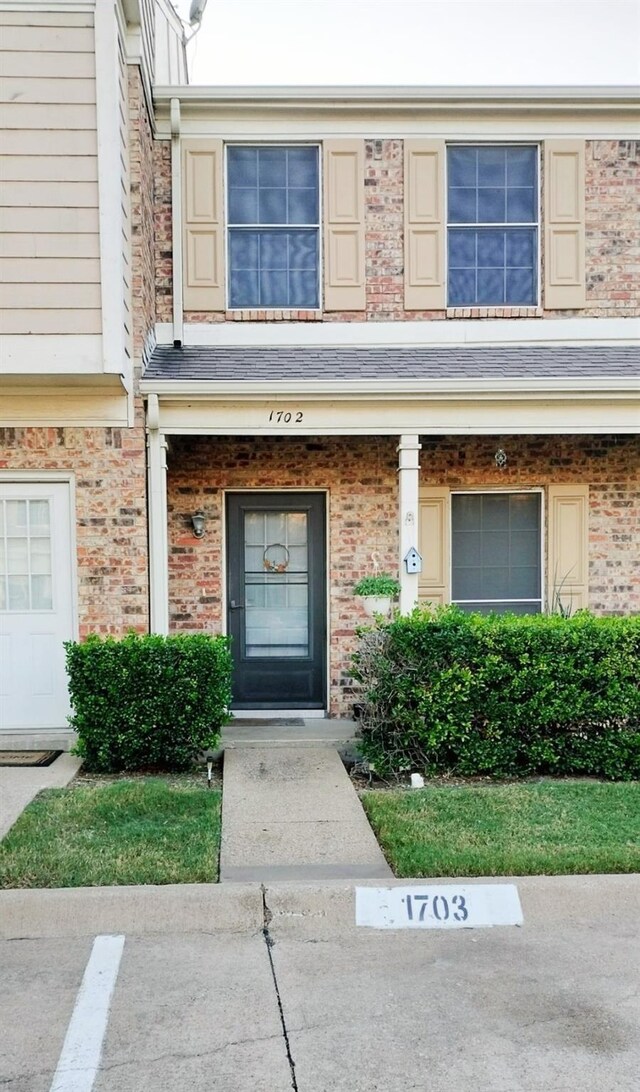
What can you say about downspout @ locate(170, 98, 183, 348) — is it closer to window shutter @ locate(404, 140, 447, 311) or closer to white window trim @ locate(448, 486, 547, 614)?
window shutter @ locate(404, 140, 447, 311)

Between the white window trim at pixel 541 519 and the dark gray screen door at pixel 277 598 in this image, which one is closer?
the dark gray screen door at pixel 277 598

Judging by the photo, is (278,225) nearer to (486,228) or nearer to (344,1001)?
(486,228)

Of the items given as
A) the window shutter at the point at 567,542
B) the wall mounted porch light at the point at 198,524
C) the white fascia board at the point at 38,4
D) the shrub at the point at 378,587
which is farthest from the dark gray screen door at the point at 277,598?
the white fascia board at the point at 38,4

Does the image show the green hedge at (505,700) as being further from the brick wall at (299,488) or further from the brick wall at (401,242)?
the brick wall at (401,242)

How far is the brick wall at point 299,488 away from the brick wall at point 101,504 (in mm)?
1332

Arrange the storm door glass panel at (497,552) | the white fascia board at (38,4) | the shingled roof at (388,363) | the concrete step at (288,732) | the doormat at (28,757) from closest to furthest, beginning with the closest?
the white fascia board at (38,4) → the doormat at (28,757) → the concrete step at (288,732) → the shingled roof at (388,363) → the storm door glass panel at (497,552)

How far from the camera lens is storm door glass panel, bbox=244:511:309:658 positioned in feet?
28.5

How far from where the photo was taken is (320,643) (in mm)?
8703

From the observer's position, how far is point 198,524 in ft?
27.5

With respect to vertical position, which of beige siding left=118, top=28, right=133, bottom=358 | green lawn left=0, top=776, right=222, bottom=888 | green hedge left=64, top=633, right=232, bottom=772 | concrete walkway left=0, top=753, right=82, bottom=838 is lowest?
concrete walkway left=0, top=753, right=82, bottom=838

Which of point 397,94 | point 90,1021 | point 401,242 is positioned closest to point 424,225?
point 401,242

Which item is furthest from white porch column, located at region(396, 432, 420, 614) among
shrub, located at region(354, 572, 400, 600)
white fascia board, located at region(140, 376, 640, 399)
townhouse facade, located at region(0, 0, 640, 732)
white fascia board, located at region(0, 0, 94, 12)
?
white fascia board, located at region(0, 0, 94, 12)

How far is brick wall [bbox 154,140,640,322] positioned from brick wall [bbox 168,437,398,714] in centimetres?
131

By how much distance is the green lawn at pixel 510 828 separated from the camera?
4445 millimetres
